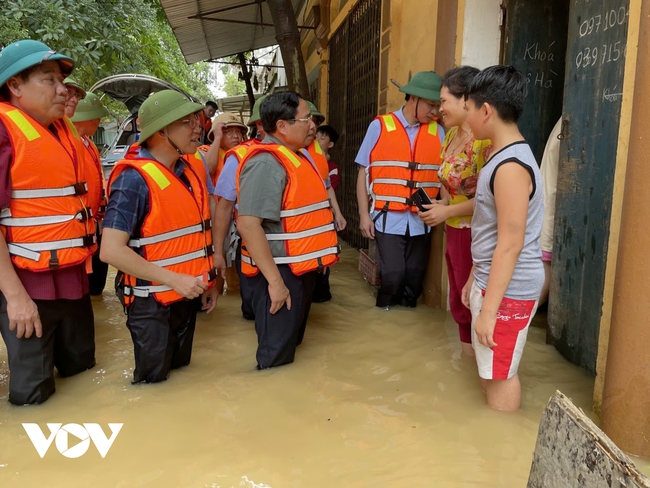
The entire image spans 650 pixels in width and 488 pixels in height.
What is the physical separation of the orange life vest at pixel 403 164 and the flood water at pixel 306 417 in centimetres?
103

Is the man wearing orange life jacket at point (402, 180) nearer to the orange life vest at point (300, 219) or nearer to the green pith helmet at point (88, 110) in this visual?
the orange life vest at point (300, 219)

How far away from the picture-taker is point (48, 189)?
8.72 ft

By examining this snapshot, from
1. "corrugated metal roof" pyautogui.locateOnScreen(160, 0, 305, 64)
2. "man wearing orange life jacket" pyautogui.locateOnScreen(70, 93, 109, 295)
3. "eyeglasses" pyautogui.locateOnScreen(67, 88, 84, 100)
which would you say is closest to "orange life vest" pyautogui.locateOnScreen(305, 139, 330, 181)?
"man wearing orange life jacket" pyautogui.locateOnScreen(70, 93, 109, 295)

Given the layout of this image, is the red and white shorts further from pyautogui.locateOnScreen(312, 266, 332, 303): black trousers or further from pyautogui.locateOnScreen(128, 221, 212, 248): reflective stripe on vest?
pyautogui.locateOnScreen(312, 266, 332, 303): black trousers

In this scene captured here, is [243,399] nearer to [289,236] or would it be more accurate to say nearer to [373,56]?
[289,236]

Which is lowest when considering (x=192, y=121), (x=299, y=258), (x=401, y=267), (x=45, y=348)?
(x=45, y=348)

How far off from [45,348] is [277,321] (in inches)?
49.2

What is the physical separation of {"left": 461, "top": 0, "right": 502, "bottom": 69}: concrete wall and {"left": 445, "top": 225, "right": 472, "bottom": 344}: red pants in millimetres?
1417

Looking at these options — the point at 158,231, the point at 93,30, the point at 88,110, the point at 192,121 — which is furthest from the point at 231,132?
the point at 93,30

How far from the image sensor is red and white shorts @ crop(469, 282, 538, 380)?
2.37 m

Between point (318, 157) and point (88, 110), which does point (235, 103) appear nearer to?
point (318, 157)

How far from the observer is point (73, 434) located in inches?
99.3

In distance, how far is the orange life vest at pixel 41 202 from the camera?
256cm

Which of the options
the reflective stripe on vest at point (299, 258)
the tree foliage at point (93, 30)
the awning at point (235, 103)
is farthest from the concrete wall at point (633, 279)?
the awning at point (235, 103)
